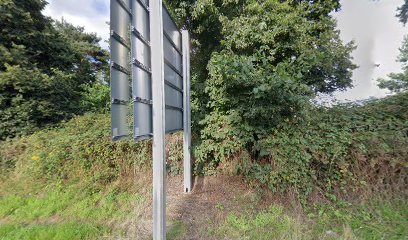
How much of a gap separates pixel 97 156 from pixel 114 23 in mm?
3090

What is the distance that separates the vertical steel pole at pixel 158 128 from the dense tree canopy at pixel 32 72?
561cm

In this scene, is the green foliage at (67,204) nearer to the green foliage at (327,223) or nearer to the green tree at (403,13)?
the green foliage at (327,223)

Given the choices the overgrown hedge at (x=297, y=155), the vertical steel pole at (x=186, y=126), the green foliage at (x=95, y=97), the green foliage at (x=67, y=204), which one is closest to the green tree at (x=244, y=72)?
the overgrown hedge at (x=297, y=155)

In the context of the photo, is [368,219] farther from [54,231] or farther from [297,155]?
[54,231]

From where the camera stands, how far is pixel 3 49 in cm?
609

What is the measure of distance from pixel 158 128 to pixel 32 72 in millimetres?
6113

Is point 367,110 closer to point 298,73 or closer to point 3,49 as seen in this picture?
point 298,73

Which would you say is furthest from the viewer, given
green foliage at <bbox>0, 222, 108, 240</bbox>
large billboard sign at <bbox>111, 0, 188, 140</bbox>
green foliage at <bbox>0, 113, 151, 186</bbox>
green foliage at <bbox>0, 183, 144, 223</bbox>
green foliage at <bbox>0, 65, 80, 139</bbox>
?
green foliage at <bbox>0, 65, 80, 139</bbox>

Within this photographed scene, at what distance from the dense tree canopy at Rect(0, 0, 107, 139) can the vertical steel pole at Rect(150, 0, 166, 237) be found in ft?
18.4

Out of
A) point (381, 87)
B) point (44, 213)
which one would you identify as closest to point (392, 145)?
point (44, 213)

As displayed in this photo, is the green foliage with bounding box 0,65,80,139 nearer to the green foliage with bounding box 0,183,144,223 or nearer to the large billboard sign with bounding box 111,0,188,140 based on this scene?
the green foliage with bounding box 0,183,144,223

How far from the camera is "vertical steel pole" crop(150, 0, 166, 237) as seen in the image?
238 centimetres

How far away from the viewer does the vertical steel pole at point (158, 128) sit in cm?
238

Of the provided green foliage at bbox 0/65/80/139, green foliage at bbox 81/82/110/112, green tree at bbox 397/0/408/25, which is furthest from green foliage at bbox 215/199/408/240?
green tree at bbox 397/0/408/25
